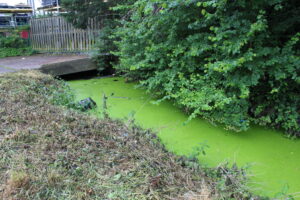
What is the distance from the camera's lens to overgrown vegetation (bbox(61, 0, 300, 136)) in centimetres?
259

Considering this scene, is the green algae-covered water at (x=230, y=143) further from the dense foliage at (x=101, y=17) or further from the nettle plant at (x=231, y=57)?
the dense foliage at (x=101, y=17)

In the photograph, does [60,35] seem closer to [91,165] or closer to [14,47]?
[14,47]

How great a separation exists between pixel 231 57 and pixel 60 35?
6.54 meters

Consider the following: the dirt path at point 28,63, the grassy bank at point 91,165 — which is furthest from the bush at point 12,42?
the grassy bank at point 91,165

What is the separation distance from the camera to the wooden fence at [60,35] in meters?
6.66

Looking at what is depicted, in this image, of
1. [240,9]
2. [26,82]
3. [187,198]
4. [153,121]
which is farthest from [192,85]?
[26,82]

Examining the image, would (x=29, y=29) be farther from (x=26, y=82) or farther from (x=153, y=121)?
(x=153, y=121)

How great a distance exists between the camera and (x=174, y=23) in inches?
123

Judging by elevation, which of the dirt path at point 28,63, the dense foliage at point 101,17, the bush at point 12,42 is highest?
the dense foliage at point 101,17

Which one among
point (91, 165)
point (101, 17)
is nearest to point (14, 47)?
point (101, 17)

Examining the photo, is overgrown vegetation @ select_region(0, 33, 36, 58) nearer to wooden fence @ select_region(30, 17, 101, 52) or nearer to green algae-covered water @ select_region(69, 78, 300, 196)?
wooden fence @ select_region(30, 17, 101, 52)

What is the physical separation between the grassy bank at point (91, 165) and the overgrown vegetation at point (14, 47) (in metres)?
7.12

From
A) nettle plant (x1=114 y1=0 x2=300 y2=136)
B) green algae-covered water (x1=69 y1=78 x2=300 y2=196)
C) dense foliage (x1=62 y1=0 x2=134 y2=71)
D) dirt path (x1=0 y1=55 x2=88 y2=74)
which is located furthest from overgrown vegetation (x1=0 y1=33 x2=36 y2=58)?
nettle plant (x1=114 y1=0 x2=300 y2=136)

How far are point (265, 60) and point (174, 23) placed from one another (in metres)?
→ 1.21
